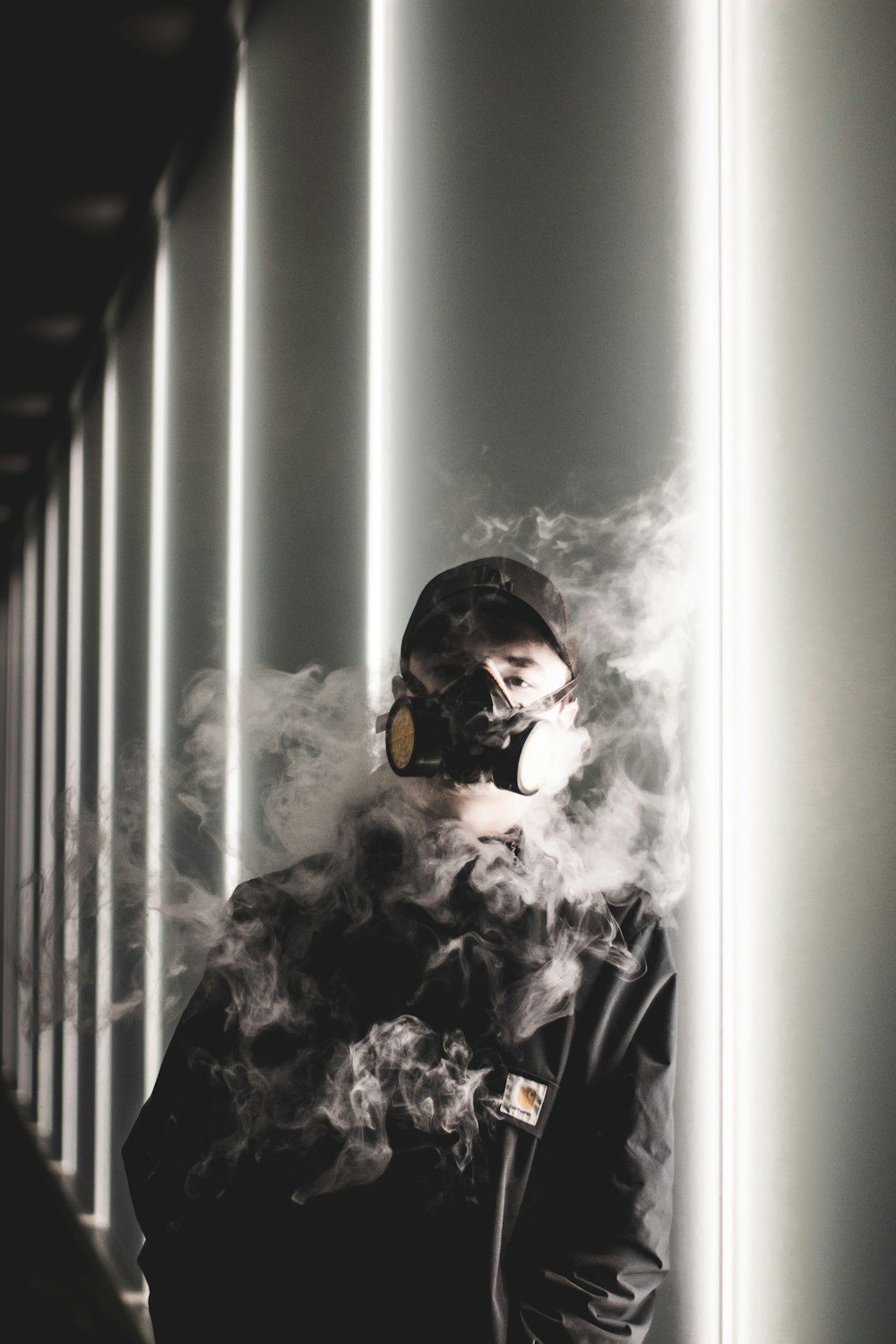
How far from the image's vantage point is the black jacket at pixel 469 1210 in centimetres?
103

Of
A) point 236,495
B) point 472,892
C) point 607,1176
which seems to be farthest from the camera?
point 236,495

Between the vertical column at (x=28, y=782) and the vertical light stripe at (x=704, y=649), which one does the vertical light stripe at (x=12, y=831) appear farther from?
the vertical light stripe at (x=704, y=649)

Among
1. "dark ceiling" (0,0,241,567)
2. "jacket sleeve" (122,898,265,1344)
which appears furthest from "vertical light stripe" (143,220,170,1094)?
"jacket sleeve" (122,898,265,1344)

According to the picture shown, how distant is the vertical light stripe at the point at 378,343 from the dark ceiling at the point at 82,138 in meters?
1.15

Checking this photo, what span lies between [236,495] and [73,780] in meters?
2.38

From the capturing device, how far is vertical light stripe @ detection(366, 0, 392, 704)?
1978 millimetres

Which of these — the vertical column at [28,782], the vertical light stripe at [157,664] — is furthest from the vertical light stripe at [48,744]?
the vertical light stripe at [157,664]

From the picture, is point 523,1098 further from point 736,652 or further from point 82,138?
point 82,138

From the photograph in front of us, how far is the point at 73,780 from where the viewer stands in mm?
4570

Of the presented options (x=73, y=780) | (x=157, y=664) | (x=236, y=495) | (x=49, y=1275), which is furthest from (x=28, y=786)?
(x=236, y=495)

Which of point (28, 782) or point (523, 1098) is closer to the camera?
point (523, 1098)

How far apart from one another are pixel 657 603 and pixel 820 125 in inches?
22.2

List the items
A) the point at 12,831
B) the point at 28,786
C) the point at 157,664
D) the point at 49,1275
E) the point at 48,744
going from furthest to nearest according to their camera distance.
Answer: the point at 12,831, the point at 28,786, the point at 48,744, the point at 49,1275, the point at 157,664

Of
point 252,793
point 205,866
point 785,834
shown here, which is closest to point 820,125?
point 785,834
